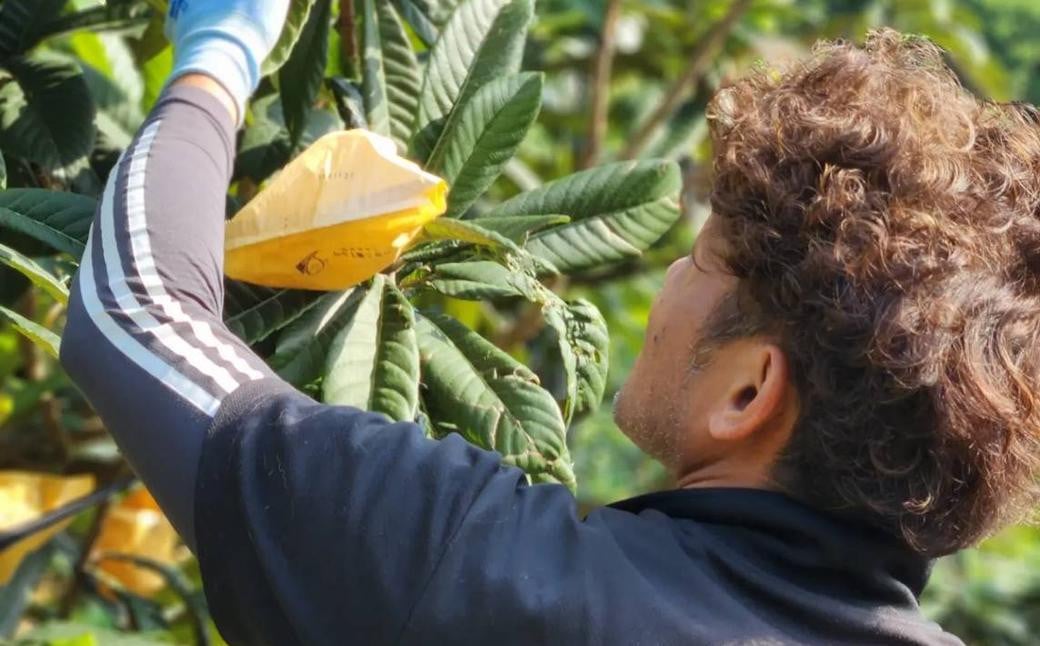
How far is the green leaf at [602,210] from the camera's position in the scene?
1571 millimetres

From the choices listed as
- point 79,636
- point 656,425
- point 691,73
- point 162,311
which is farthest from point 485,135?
point 691,73

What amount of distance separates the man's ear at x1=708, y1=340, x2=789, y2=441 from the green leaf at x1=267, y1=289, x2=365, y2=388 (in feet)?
1.17

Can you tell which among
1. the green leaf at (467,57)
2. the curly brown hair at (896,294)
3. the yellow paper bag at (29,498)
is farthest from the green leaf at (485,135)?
the yellow paper bag at (29,498)

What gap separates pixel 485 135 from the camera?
1.51 m

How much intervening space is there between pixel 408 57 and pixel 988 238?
0.65 metres

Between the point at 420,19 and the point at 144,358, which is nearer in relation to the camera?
the point at 144,358

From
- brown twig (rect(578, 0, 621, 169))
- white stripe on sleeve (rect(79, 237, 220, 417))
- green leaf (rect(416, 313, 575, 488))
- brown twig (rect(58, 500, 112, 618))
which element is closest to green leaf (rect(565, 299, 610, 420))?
green leaf (rect(416, 313, 575, 488))

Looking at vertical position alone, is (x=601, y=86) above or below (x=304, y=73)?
above

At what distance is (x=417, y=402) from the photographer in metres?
1.38

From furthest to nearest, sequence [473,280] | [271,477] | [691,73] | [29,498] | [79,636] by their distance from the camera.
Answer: [691,73] → [29,498] → [79,636] → [473,280] → [271,477]

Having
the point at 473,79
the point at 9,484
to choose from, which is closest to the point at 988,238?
the point at 473,79

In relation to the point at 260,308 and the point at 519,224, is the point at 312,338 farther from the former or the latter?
the point at 519,224

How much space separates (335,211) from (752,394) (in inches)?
14.9

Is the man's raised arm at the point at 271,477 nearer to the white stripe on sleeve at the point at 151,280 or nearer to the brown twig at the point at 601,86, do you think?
the white stripe on sleeve at the point at 151,280
